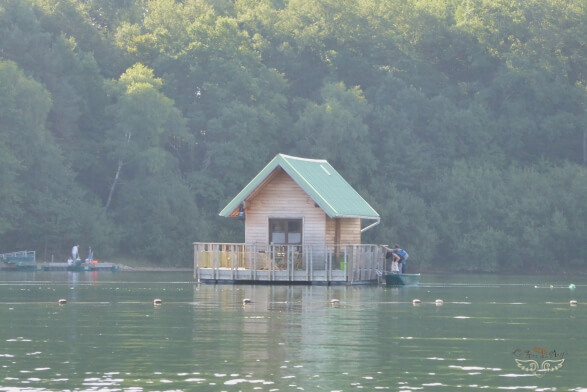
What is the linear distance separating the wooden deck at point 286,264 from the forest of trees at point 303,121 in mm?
30064

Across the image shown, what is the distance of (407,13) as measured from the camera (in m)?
111

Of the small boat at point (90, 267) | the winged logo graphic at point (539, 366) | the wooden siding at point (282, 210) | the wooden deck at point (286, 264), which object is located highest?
the wooden siding at point (282, 210)

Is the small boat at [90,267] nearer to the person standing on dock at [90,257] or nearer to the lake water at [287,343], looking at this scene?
the person standing on dock at [90,257]

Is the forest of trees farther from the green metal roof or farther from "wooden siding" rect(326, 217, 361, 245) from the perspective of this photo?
the green metal roof

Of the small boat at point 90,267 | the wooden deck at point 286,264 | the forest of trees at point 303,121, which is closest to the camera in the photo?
the wooden deck at point 286,264

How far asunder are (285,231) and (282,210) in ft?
3.43

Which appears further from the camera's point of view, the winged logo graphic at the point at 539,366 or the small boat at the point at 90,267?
the small boat at the point at 90,267

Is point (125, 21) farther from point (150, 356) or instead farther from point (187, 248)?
point (150, 356)

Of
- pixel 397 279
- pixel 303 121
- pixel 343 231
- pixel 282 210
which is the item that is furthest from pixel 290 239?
pixel 303 121

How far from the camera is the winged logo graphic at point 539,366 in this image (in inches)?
955

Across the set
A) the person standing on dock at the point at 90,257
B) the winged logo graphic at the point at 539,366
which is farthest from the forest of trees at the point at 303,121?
the winged logo graphic at the point at 539,366

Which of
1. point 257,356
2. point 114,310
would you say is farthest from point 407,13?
point 257,356

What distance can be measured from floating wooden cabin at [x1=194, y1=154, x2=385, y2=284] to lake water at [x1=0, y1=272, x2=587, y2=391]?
11.5 meters

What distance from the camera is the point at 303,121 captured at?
97625 millimetres
